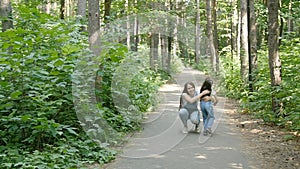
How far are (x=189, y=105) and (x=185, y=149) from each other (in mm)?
2018

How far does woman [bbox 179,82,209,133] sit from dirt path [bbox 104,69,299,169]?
39cm

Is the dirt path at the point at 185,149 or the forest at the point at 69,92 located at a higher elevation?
the forest at the point at 69,92

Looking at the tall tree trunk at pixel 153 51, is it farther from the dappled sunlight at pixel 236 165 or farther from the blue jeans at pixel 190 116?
the dappled sunlight at pixel 236 165

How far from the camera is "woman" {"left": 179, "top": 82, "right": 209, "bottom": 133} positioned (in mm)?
9500

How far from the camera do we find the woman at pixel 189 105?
9.50 metres

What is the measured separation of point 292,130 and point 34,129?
6.63 metres

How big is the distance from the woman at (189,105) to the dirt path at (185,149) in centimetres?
39

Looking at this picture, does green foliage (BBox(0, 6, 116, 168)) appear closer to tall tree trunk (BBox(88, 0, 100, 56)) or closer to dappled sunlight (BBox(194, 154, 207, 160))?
tall tree trunk (BBox(88, 0, 100, 56))

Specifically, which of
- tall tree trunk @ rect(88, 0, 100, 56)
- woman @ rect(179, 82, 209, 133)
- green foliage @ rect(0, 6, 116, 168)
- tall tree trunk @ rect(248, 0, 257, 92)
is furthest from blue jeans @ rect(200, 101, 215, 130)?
tall tree trunk @ rect(248, 0, 257, 92)

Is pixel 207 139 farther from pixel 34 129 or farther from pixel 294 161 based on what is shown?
pixel 34 129

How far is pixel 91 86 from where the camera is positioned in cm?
841

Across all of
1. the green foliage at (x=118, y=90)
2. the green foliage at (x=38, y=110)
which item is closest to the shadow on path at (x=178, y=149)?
the green foliage at (x=118, y=90)

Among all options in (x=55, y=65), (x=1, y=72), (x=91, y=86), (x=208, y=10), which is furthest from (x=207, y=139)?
(x=208, y=10)

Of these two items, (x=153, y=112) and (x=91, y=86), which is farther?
(x=153, y=112)
